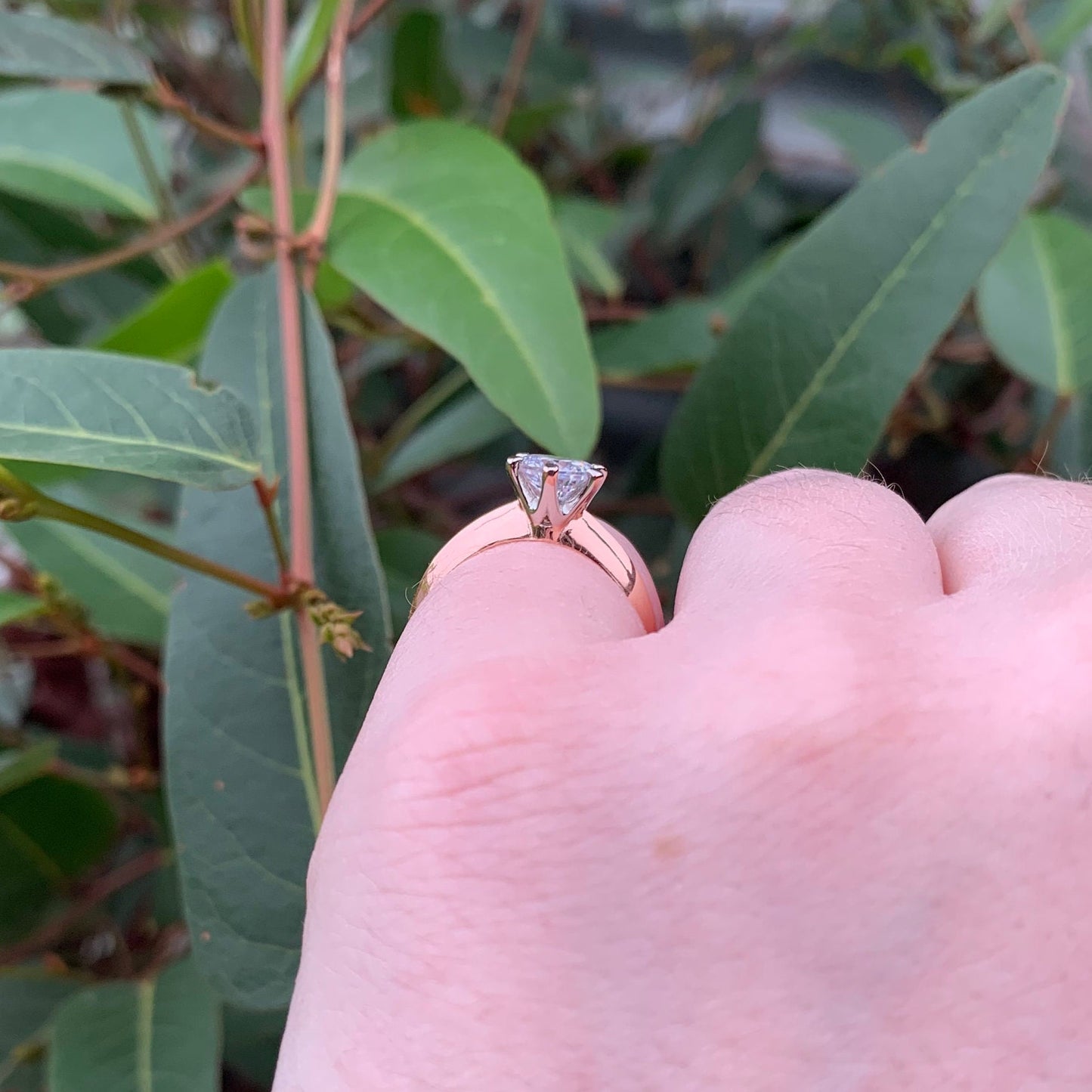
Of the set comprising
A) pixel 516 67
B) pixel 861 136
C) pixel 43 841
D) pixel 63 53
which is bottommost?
pixel 43 841

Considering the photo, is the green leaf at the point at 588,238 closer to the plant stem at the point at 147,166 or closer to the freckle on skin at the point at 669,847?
the plant stem at the point at 147,166

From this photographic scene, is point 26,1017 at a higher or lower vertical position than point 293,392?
lower

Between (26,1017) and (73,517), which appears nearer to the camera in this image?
(73,517)

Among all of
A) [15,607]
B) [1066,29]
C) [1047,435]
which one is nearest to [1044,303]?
[1047,435]

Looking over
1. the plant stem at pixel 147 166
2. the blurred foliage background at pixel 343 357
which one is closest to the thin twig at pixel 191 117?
the blurred foliage background at pixel 343 357

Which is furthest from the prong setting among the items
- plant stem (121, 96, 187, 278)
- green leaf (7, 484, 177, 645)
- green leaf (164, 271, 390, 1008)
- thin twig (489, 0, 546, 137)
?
thin twig (489, 0, 546, 137)

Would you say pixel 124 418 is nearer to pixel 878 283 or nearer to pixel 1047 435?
pixel 878 283

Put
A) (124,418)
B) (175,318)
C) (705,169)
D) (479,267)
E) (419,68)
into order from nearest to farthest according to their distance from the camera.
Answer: (124,418)
(479,267)
(175,318)
(419,68)
(705,169)
